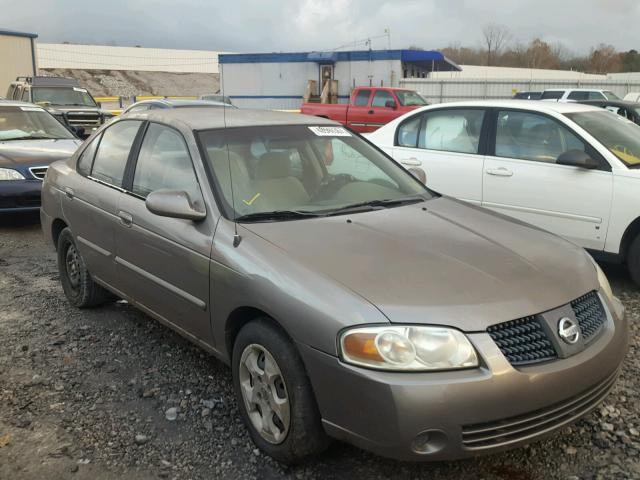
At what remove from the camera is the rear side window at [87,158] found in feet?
15.4

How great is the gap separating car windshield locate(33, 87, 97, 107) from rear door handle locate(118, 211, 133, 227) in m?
15.0

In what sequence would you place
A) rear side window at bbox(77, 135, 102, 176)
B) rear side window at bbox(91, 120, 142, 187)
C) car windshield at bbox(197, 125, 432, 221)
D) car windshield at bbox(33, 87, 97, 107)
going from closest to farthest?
car windshield at bbox(197, 125, 432, 221), rear side window at bbox(91, 120, 142, 187), rear side window at bbox(77, 135, 102, 176), car windshield at bbox(33, 87, 97, 107)

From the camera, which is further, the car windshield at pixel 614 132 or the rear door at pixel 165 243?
the car windshield at pixel 614 132

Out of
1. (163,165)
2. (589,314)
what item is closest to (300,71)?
(163,165)

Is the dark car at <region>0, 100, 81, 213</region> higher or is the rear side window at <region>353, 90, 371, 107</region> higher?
the rear side window at <region>353, 90, 371, 107</region>

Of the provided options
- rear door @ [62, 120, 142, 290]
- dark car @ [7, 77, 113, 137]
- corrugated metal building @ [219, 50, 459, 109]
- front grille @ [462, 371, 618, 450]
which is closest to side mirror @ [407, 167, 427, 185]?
rear door @ [62, 120, 142, 290]

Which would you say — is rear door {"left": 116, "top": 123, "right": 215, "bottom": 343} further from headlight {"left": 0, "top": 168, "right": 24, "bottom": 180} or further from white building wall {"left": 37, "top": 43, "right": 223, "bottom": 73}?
white building wall {"left": 37, "top": 43, "right": 223, "bottom": 73}

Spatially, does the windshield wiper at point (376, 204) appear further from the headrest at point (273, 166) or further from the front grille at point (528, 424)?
the front grille at point (528, 424)

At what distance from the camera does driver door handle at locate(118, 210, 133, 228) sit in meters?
3.86

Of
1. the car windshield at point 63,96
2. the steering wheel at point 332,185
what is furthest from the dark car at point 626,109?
the car windshield at point 63,96

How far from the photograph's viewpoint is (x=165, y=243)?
3496 mm

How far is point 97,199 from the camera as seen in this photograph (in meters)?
4.32

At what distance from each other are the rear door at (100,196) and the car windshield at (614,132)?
4.06m

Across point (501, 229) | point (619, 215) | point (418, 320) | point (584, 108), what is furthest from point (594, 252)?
point (418, 320)
